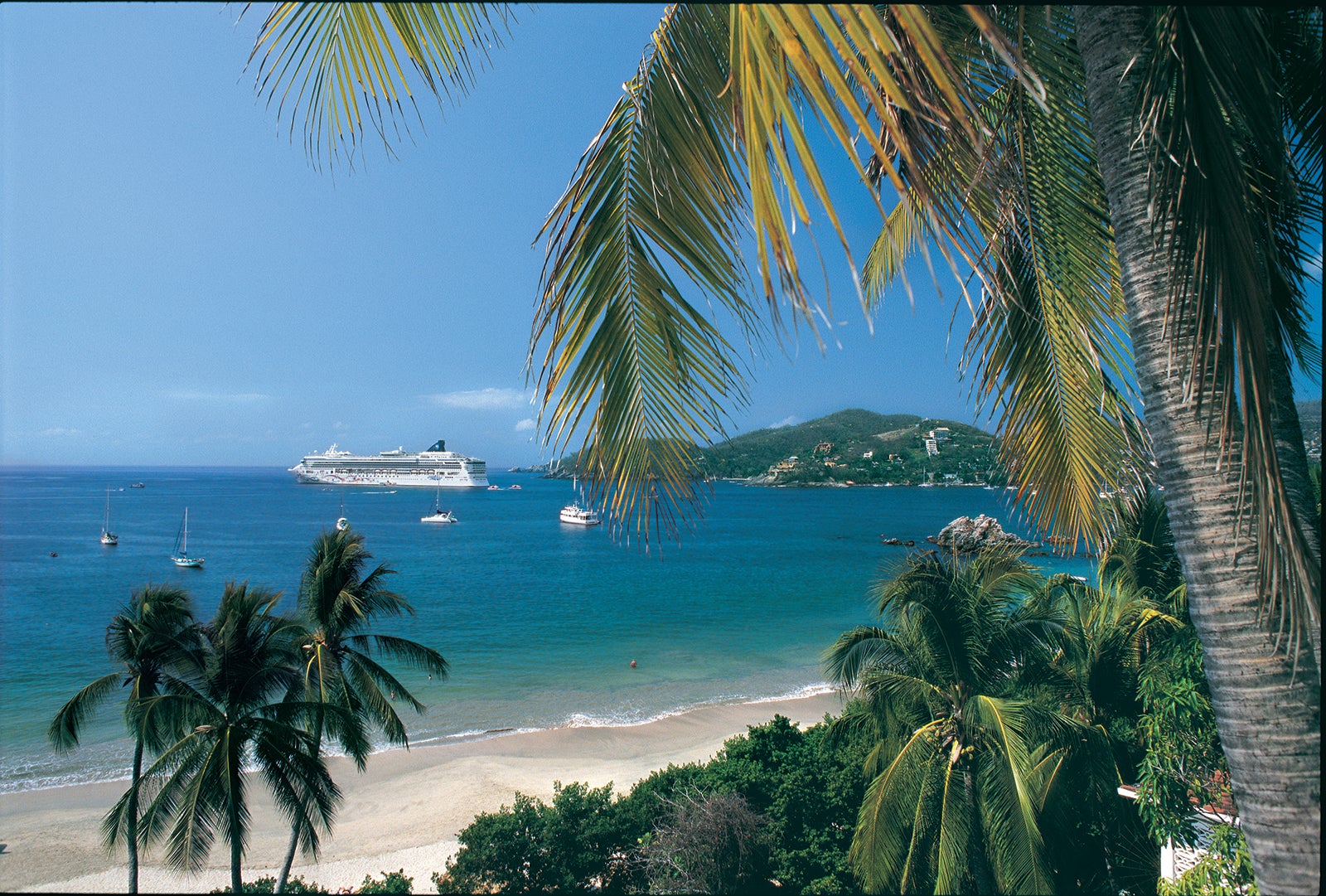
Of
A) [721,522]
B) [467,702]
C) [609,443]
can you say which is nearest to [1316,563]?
[609,443]

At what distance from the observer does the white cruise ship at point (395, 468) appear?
291 feet

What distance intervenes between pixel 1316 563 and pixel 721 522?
219 ft

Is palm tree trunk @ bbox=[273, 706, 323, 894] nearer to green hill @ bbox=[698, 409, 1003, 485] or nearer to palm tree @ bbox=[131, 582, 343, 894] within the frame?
palm tree @ bbox=[131, 582, 343, 894]

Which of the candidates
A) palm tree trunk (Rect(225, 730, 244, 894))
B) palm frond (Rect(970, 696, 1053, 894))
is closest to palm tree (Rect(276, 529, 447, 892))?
palm tree trunk (Rect(225, 730, 244, 894))

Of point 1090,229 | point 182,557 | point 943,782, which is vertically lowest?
point 182,557

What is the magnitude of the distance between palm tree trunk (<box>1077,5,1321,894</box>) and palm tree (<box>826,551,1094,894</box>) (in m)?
5.95

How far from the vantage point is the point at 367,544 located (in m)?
46.2

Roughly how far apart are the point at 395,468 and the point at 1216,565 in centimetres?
9484

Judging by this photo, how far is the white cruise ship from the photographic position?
8856cm

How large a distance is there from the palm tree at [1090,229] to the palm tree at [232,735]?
7.13m

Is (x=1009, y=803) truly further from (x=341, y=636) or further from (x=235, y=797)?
(x=341, y=636)

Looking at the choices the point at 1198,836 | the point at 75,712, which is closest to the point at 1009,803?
the point at 1198,836

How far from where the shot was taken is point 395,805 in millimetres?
12867

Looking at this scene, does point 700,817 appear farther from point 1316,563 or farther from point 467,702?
point 467,702
